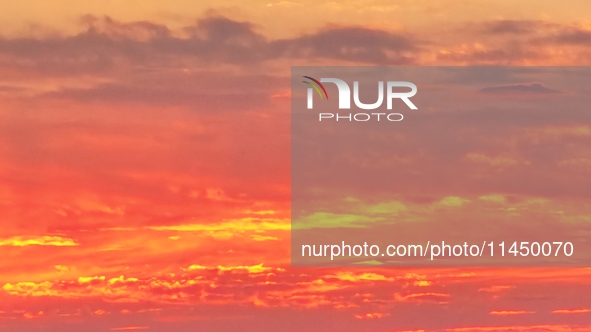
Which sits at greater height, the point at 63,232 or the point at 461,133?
the point at 461,133

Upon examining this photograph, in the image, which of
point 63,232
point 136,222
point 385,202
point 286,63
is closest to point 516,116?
point 385,202

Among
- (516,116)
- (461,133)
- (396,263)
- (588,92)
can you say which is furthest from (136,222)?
(588,92)

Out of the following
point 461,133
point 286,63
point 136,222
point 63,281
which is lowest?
point 63,281

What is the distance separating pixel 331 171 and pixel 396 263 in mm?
1045

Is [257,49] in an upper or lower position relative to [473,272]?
upper

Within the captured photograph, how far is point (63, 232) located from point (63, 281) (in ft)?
1.49

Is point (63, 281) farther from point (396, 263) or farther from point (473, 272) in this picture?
point (473, 272)

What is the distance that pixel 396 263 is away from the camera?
28.0 ft

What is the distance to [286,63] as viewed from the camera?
28.1 ft

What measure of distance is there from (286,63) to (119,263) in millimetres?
2412

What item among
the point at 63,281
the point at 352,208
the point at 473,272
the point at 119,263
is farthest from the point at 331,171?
the point at 63,281

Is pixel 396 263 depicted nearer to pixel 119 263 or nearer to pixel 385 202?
pixel 385 202

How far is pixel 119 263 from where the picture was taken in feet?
27.8

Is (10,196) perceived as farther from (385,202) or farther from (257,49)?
(385,202)
